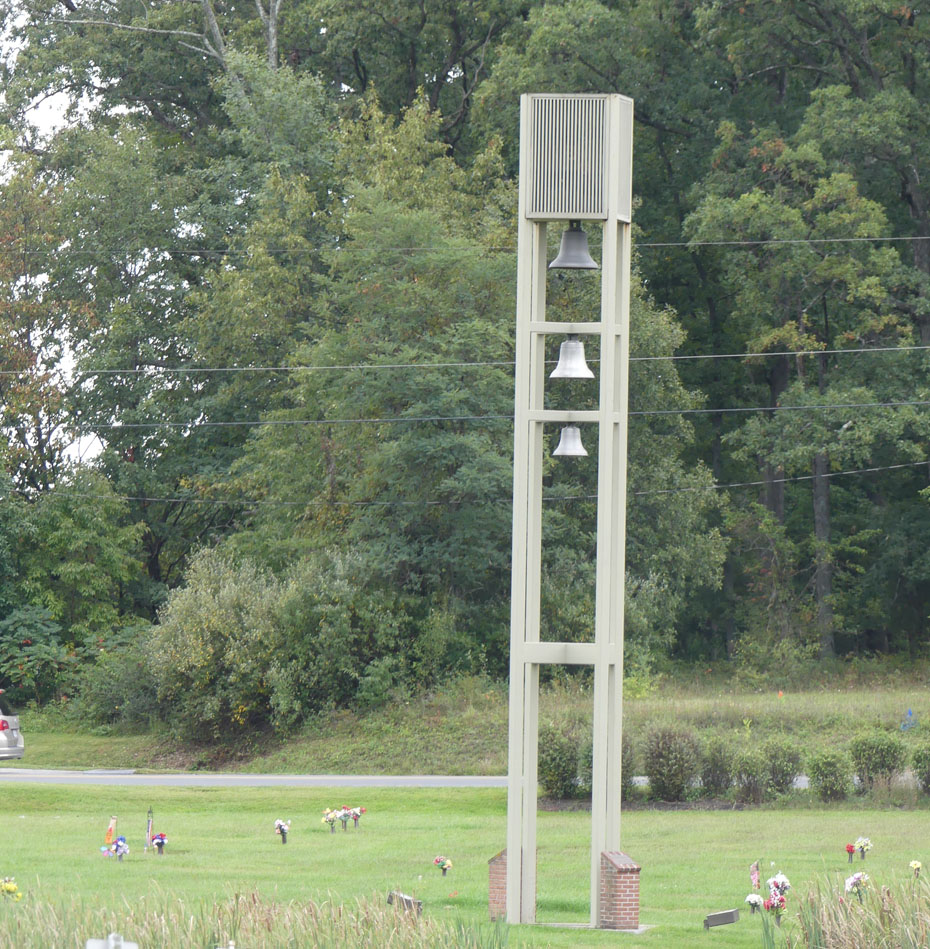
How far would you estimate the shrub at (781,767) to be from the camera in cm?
2064

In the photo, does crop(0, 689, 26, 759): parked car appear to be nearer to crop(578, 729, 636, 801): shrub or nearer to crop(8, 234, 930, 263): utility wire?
crop(578, 729, 636, 801): shrub

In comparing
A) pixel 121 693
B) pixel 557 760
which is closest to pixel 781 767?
pixel 557 760

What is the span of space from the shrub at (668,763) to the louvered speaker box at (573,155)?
1102 cm

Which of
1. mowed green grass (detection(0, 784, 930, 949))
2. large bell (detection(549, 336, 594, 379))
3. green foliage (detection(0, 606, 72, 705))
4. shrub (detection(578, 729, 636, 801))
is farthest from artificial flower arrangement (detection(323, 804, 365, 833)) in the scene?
green foliage (detection(0, 606, 72, 705))

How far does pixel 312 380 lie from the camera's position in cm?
3506

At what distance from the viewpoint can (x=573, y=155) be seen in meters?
11.3

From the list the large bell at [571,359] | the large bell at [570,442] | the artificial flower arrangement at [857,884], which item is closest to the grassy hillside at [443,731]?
the large bell at [570,442]

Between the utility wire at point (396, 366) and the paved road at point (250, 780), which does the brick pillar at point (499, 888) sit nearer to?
the paved road at point (250, 780)

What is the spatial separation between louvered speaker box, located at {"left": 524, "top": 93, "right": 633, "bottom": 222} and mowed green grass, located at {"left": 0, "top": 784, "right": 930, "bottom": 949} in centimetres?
523

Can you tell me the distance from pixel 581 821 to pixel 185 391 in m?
27.3

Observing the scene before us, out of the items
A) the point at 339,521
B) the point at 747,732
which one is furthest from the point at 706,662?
the point at 747,732

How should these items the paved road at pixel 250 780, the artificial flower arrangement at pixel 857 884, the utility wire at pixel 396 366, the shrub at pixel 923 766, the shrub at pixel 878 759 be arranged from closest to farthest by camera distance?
the artificial flower arrangement at pixel 857 884
the shrub at pixel 923 766
the shrub at pixel 878 759
the paved road at pixel 250 780
the utility wire at pixel 396 366

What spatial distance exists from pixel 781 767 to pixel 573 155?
39.0 ft

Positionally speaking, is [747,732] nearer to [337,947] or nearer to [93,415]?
[337,947]
